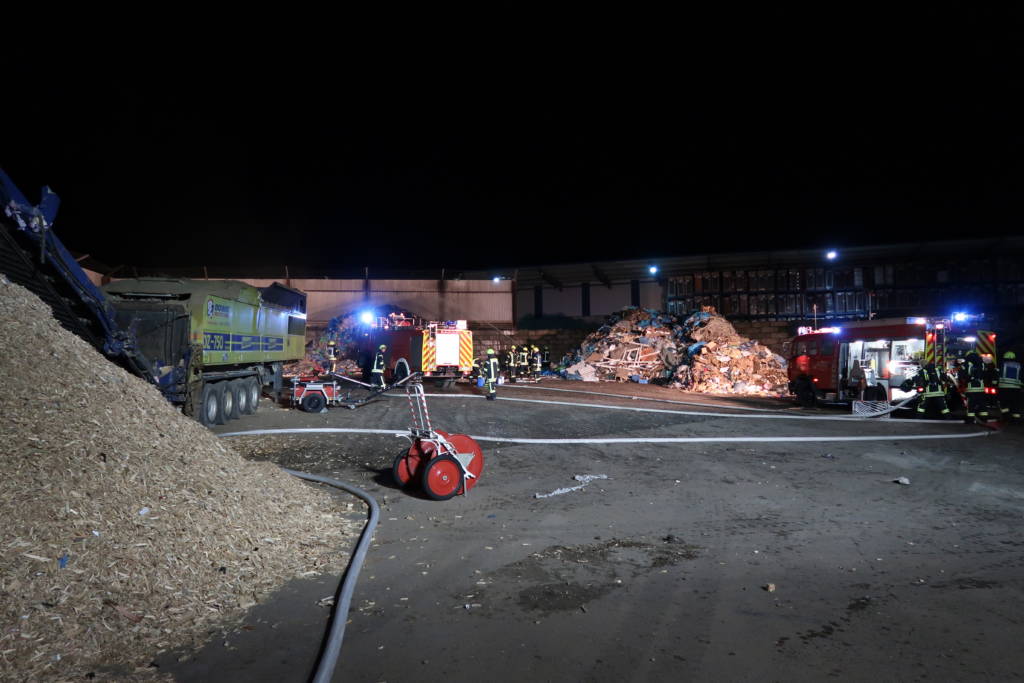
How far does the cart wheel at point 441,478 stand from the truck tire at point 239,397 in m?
8.68

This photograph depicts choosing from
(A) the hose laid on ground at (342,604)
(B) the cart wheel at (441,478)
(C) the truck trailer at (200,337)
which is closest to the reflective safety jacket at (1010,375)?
(B) the cart wheel at (441,478)

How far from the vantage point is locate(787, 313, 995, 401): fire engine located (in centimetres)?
1494

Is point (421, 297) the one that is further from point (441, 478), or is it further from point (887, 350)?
point (441, 478)

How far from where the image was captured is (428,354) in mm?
21391

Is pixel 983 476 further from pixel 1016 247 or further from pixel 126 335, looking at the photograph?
pixel 1016 247

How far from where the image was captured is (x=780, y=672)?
3301 mm

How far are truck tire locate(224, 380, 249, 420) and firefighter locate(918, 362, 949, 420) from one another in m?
16.5

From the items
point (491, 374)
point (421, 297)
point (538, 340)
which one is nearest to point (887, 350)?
→ point (491, 374)

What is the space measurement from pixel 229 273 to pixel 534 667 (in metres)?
36.2

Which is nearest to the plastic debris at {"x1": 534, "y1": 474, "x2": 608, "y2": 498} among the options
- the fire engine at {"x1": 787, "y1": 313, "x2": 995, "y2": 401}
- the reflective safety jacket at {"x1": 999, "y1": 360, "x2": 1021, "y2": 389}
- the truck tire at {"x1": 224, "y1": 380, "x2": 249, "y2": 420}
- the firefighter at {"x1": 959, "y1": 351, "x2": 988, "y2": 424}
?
the truck tire at {"x1": 224, "y1": 380, "x2": 249, "y2": 420}

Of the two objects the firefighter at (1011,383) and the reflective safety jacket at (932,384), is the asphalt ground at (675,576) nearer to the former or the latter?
the reflective safety jacket at (932,384)

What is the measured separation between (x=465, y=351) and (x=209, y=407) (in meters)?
10.4

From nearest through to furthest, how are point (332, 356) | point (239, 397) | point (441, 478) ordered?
point (441, 478)
point (239, 397)
point (332, 356)

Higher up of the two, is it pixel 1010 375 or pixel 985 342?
pixel 985 342
